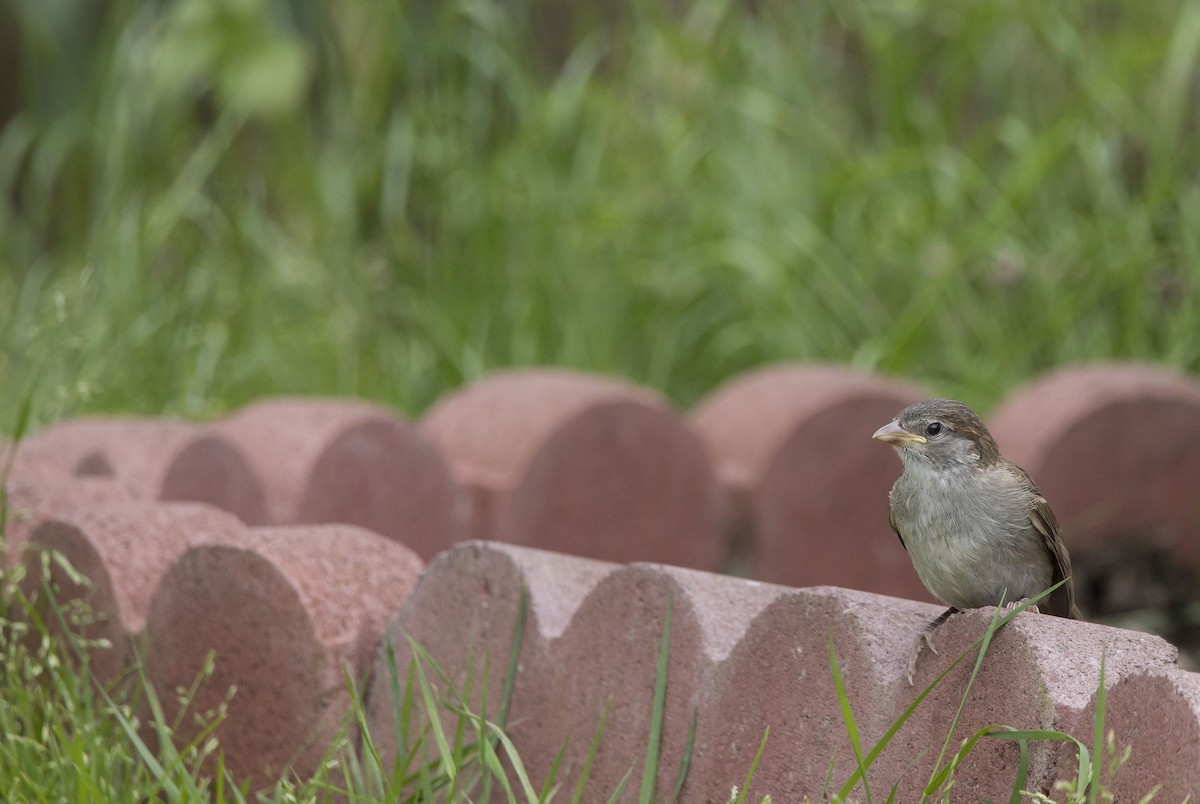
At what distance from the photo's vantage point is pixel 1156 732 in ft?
4.73

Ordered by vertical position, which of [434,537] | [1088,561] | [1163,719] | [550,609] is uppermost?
[1163,719]

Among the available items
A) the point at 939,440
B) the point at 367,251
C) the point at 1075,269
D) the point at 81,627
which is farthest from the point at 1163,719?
the point at 367,251

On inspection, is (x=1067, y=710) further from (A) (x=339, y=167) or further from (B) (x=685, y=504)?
(A) (x=339, y=167)

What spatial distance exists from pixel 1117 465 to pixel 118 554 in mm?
2449

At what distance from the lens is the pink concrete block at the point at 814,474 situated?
3.53 m

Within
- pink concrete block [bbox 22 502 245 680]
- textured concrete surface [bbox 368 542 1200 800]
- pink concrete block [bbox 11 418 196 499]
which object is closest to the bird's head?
textured concrete surface [bbox 368 542 1200 800]

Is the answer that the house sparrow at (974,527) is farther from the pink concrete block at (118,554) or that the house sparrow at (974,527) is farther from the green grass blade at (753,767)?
the pink concrete block at (118,554)

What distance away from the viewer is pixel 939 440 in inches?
81.9

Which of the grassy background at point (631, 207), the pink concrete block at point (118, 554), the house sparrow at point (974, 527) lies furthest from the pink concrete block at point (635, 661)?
the grassy background at point (631, 207)

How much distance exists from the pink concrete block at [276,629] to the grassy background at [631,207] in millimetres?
1605

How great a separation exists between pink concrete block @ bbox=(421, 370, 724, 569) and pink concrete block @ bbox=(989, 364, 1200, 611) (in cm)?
85

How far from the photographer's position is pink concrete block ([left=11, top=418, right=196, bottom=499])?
324cm

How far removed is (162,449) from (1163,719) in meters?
2.48

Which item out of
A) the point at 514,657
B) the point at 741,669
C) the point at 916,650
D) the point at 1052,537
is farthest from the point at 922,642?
the point at 514,657
